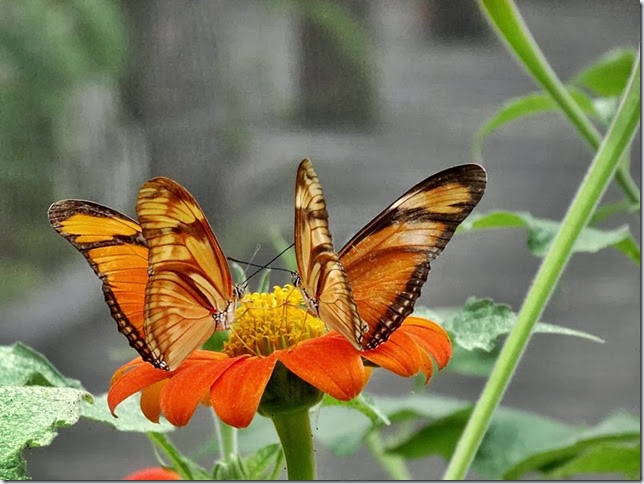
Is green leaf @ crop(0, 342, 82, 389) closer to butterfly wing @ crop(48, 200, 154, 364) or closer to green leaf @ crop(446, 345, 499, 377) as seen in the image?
butterfly wing @ crop(48, 200, 154, 364)

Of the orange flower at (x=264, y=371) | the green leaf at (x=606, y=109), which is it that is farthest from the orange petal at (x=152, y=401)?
the green leaf at (x=606, y=109)

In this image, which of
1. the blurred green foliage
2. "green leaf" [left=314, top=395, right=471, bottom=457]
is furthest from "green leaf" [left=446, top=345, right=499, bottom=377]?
the blurred green foliage

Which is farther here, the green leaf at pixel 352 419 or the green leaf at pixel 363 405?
the green leaf at pixel 352 419

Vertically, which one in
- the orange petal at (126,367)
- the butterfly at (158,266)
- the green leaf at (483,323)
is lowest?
the green leaf at (483,323)

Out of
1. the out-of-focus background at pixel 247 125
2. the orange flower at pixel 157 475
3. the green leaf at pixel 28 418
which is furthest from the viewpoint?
the out-of-focus background at pixel 247 125

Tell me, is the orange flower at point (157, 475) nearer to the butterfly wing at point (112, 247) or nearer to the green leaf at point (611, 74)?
the butterfly wing at point (112, 247)

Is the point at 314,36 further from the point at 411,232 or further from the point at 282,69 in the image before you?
the point at 411,232

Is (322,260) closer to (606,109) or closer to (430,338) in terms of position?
(430,338)
